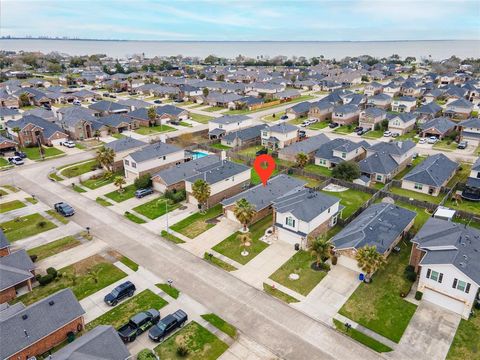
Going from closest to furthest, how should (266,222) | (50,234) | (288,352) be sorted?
(288,352) → (50,234) → (266,222)

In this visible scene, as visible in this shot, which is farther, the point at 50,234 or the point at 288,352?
the point at 50,234

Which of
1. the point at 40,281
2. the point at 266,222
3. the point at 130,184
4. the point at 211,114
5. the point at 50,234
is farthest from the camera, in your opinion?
the point at 211,114

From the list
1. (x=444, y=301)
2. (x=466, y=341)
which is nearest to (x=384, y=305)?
(x=444, y=301)

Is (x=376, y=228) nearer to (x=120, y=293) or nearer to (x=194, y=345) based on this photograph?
(x=194, y=345)

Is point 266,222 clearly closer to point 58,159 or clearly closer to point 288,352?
point 288,352

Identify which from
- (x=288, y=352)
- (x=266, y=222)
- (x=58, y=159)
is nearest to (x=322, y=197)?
(x=266, y=222)

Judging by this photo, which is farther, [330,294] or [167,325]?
[330,294]

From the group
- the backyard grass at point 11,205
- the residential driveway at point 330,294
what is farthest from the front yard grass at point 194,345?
the backyard grass at point 11,205
